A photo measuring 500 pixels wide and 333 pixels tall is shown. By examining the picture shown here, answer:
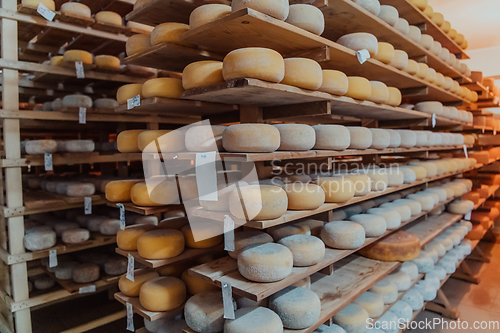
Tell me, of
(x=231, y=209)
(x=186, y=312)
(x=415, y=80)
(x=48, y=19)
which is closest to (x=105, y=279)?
(x=186, y=312)

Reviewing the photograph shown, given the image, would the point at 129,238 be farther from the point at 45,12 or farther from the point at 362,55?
the point at 362,55

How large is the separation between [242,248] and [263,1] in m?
1.23

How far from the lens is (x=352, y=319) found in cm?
204

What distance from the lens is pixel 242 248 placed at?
5.75 ft

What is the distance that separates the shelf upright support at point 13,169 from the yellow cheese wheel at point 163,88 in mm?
1307

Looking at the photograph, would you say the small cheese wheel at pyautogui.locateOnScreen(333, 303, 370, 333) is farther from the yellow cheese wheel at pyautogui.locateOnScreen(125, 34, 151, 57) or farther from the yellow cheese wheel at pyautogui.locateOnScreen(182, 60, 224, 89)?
the yellow cheese wheel at pyautogui.locateOnScreen(125, 34, 151, 57)

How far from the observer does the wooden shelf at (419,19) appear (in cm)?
301

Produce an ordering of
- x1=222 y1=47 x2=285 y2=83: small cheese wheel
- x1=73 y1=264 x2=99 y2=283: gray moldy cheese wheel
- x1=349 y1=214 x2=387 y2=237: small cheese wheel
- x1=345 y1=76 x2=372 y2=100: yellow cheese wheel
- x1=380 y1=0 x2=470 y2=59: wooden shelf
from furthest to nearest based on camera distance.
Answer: x1=380 y1=0 x2=470 y2=59: wooden shelf
x1=73 y1=264 x2=99 y2=283: gray moldy cheese wheel
x1=349 y1=214 x2=387 y2=237: small cheese wheel
x1=345 y1=76 x2=372 y2=100: yellow cheese wheel
x1=222 y1=47 x2=285 y2=83: small cheese wheel

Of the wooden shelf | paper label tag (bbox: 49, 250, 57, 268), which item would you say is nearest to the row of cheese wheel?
Result: paper label tag (bbox: 49, 250, 57, 268)

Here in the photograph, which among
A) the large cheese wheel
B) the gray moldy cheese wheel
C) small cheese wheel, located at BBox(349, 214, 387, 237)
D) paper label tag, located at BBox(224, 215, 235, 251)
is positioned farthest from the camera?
the gray moldy cheese wheel

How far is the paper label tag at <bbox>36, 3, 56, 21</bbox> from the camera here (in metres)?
2.30

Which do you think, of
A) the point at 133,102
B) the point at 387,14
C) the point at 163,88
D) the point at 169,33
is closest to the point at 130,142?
the point at 133,102

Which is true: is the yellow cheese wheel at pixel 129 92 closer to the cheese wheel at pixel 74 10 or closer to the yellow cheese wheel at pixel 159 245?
the yellow cheese wheel at pixel 159 245

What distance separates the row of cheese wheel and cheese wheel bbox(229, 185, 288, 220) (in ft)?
0.62
